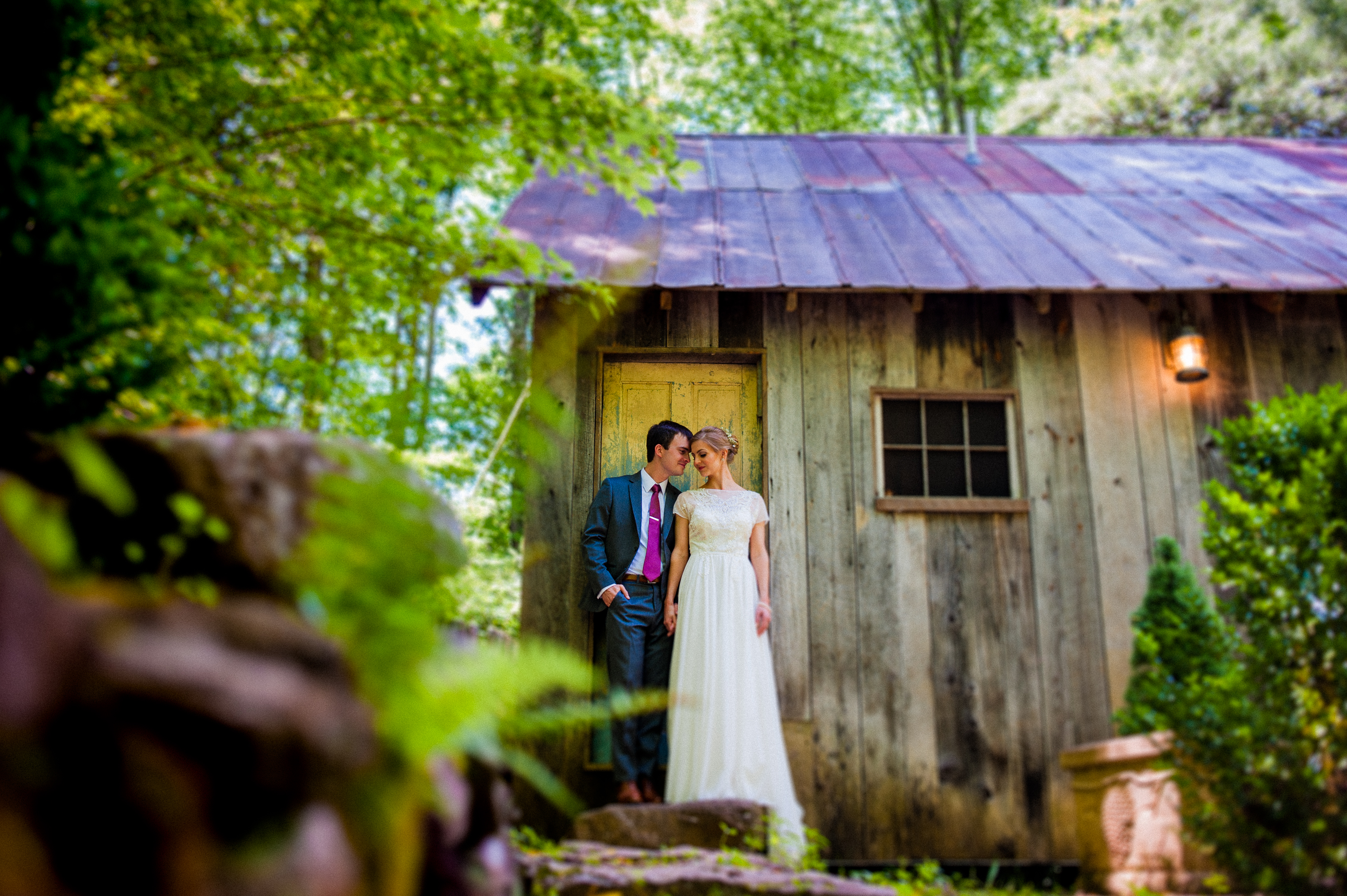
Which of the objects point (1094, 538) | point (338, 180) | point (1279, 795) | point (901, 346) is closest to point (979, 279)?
point (901, 346)

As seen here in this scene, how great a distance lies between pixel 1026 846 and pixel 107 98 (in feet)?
20.7

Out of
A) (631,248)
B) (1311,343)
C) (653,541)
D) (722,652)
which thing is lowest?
(722,652)

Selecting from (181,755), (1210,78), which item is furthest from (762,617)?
(1210,78)

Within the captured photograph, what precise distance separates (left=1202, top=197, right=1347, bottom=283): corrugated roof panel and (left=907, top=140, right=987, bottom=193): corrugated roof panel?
5.52 ft

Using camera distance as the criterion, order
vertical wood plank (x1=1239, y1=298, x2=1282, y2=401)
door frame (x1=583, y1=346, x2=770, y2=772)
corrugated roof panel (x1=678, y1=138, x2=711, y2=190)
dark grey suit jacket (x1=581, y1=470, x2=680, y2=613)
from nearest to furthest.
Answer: dark grey suit jacket (x1=581, y1=470, x2=680, y2=613)
door frame (x1=583, y1=346, x2=770, y2=772)
vertical wood plank (x1=1239, y1=298, x2=1282, y2=401)
corrugated roof panel (x1=678, y1=138, x2=711, y2=190)

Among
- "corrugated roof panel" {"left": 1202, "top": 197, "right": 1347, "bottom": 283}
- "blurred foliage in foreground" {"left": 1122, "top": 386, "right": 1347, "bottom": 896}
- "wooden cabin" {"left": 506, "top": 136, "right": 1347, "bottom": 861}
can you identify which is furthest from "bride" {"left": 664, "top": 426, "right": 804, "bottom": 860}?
"corrugated roof panel" {"left": 1202, "top": 197, "right": 1347, "bottom": 283}

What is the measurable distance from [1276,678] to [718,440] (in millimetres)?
2725

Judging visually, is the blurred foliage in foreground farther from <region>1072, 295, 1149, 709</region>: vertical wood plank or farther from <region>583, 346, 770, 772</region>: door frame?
<region>583, 346, 770, 772</region>: door frame

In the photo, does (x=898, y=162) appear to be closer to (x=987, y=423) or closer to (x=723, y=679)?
(x=987, y=423)

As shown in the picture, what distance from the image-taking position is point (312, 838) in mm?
908

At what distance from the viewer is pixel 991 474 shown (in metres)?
5.36

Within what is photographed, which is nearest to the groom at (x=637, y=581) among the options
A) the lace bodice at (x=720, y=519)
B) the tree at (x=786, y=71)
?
the lace bodice at (x=720, y=519)

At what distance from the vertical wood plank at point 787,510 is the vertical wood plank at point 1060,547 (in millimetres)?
1373

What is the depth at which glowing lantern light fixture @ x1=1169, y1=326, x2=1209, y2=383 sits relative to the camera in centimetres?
527
